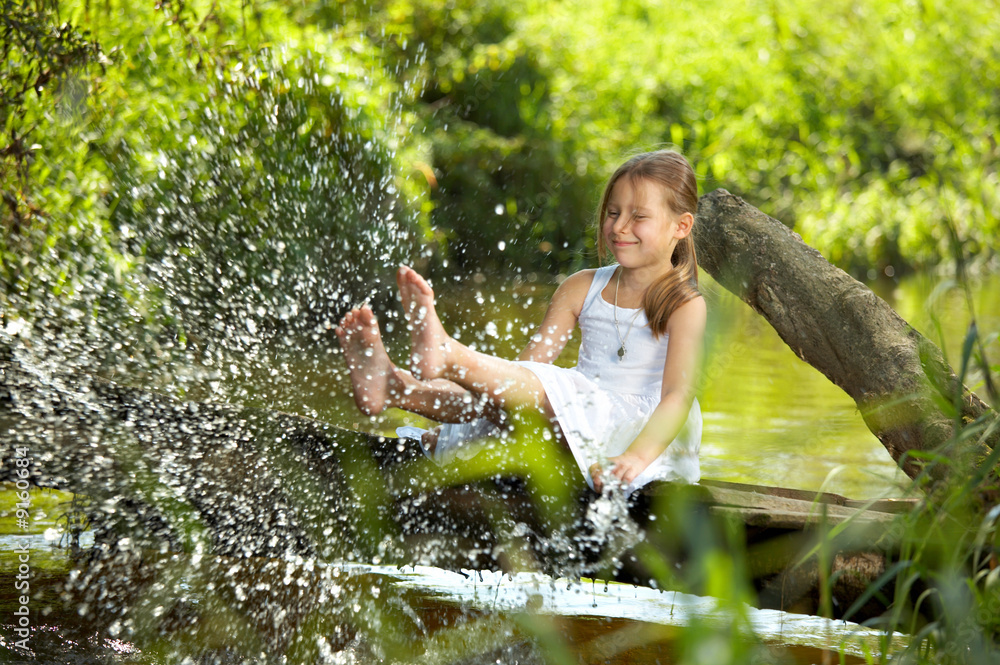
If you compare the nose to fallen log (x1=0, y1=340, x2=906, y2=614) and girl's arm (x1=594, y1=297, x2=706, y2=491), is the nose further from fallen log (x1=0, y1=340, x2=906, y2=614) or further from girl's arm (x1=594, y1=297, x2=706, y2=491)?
fallen log (x1=0, y1=340, x2=906, y2=614)

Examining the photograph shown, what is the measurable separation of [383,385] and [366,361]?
0.10 m

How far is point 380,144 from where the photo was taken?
6.58 metres

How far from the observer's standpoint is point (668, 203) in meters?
3.34

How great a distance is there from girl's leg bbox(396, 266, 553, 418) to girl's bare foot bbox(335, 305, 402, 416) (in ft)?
0.57

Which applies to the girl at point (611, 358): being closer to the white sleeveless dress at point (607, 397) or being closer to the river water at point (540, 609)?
the white sleeveless dress at point (607, 397)

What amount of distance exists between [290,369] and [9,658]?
3.52 meters

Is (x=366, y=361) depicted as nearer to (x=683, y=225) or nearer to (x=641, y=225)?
(x=641, y=225)

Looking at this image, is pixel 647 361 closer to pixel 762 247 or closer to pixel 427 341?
pixel 762 247

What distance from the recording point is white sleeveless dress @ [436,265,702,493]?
9.71ft

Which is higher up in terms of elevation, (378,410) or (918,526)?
(378,410)

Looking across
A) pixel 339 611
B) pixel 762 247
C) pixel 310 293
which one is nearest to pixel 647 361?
pixel 762 247

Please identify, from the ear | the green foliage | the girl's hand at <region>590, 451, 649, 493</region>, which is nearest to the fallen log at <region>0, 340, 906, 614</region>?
the girl's hand at <region>590, 451, 649, 493</region>

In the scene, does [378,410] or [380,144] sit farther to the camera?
[380,144]

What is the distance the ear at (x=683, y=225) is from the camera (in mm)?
3393
